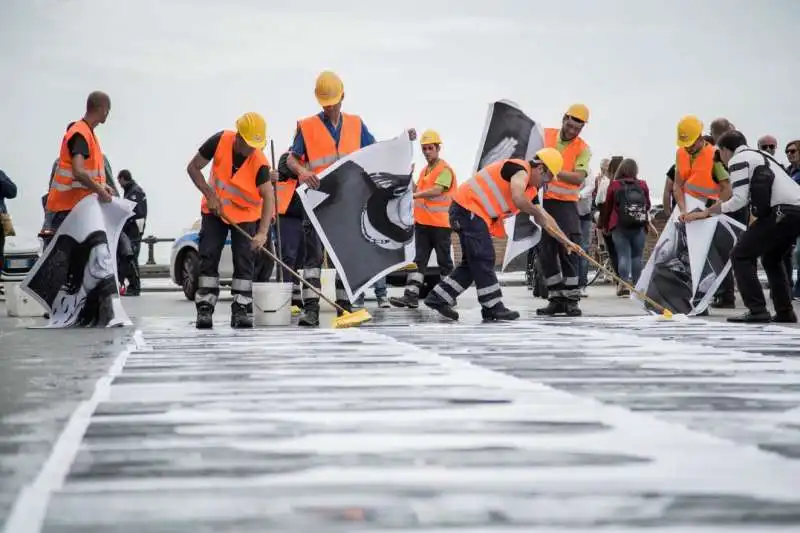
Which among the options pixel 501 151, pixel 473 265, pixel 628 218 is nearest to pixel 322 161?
pixel 473 265

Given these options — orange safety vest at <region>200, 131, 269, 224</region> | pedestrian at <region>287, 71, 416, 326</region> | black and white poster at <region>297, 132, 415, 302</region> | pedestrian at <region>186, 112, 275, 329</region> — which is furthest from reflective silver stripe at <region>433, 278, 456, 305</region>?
orange safety vest at <region>200, 131, 269, 224</region>

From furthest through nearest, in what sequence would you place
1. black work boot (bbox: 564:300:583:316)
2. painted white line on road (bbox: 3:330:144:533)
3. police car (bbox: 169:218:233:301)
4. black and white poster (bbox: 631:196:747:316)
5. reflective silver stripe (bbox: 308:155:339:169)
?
police car (bbox: 169:218:233:301) < black work boot (bbox: 564:300:583:316) < black and white poster (bbox: 631:196:747:316) < reflective silver stripe (bbox: 308:155:339:169) < painted white line on road (bbox: 3:330:144:533)

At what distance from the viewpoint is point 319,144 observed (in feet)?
37.2

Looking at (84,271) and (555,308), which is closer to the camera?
(84,271)

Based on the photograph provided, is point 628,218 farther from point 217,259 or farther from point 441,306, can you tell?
point 217,259

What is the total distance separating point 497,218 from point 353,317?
71.0 inches

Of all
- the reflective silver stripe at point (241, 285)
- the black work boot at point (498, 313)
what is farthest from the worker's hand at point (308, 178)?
the black work boot at point (498, 313)

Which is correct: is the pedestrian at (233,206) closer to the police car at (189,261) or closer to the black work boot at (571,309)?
the black work boot at (571,309)

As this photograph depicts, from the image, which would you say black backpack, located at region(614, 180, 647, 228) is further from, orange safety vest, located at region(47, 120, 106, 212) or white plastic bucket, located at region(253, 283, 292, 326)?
orange safety vest, located at region(47, 120, 106, 212)

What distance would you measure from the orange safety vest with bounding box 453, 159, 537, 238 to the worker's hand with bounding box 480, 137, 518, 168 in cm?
159

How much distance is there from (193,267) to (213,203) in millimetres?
6373

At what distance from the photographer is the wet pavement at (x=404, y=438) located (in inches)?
130

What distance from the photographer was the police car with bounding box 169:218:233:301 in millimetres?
16938

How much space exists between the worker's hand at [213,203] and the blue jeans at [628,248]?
21.0 ft
